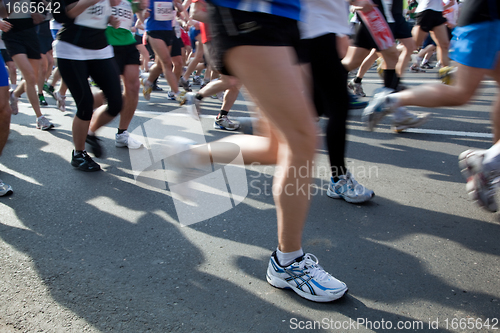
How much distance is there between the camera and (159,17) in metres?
6.22

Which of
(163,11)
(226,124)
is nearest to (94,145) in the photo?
(226,124)

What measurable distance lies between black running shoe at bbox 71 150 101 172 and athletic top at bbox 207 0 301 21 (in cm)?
247

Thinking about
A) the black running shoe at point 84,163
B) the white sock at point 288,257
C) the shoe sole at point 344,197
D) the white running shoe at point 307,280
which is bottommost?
the black running shoe at point 84,163

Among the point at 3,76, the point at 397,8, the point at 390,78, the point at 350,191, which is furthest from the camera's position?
the point at 397,8

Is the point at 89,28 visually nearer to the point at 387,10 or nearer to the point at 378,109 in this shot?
the point at 378,109

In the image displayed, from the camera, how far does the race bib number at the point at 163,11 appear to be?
20.4ft

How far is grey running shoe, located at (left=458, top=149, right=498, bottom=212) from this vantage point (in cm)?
216

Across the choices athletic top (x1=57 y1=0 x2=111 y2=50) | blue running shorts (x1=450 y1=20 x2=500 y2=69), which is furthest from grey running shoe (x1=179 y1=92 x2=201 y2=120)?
blue running shorts (x1=450 y1=20 x2=500 y2=69)

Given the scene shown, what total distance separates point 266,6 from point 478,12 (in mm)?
1596

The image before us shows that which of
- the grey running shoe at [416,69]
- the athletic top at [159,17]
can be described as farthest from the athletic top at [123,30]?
the grey running shoe at [416,69]

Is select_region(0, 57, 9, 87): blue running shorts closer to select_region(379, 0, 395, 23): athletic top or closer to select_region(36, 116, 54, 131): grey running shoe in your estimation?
select_region(36, 116, 54, 131): grey running shoe

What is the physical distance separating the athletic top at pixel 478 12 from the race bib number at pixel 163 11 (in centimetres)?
491

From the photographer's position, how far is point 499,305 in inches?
66.3

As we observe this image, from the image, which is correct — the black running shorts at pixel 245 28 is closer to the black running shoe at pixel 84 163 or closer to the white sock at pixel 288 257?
the white sock at pixel 288 257
